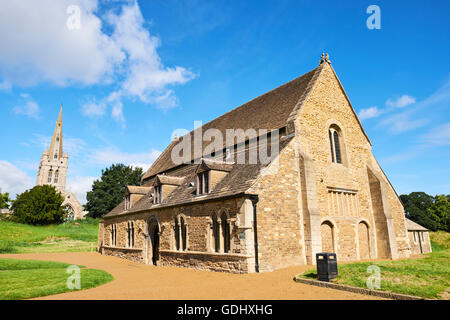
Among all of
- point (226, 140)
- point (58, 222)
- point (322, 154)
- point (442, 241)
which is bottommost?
point (442, 241)

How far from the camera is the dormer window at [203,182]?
16922mm

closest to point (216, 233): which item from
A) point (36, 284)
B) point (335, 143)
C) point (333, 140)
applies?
point (36, 284)

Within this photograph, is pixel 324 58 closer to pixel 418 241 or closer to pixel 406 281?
pixel 406 281

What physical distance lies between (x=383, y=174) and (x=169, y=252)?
640 inches

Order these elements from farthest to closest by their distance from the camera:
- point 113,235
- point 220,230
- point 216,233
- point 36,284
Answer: point 113,235
point 216,233
point 220,230
point 36,284

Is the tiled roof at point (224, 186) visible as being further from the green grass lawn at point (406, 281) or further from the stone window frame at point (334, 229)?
the green grass lawn at point (406, 281)

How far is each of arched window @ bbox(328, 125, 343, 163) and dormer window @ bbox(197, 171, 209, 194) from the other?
27.4 ft

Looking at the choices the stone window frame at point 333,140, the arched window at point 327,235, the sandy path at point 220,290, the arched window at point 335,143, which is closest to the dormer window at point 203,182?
the sandy path at point 220,290

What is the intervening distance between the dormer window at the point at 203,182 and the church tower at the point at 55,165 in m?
101

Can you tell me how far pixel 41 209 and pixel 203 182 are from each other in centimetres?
4732

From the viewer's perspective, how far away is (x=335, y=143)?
64.0 feet
